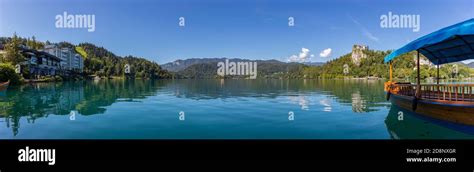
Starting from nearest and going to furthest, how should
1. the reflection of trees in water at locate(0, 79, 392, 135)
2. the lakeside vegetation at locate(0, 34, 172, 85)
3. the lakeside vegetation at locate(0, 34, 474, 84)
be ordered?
the reflection of trees in water at locate(0, 79, 392, 135) → the lakeside vegetation at locate(0, 34, 172, 85) → the lakeside vegetation at locate(0, 34, 474, 84)

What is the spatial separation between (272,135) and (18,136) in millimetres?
8332

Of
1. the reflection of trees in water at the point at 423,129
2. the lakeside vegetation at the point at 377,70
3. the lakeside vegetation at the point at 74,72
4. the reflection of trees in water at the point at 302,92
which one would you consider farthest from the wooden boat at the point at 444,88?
the lakeside vegetation at the point at 377,70

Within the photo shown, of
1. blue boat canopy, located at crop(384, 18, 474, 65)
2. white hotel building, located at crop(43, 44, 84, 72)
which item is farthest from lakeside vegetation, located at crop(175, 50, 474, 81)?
white hotel building, located at crop(43, 44, 84, 72)

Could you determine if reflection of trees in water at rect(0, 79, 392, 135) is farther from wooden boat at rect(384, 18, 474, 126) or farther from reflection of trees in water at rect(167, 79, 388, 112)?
wooden boat at rect(384, 18, 474, 126)

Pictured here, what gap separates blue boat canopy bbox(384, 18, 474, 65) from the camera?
882cm

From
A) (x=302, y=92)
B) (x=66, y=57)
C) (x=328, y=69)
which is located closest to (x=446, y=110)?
(x=302, y=92)

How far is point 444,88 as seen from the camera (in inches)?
419

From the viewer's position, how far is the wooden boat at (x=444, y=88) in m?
9.17

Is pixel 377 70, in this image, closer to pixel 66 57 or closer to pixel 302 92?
pixel 302 92

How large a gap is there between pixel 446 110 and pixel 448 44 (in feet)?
13.8
